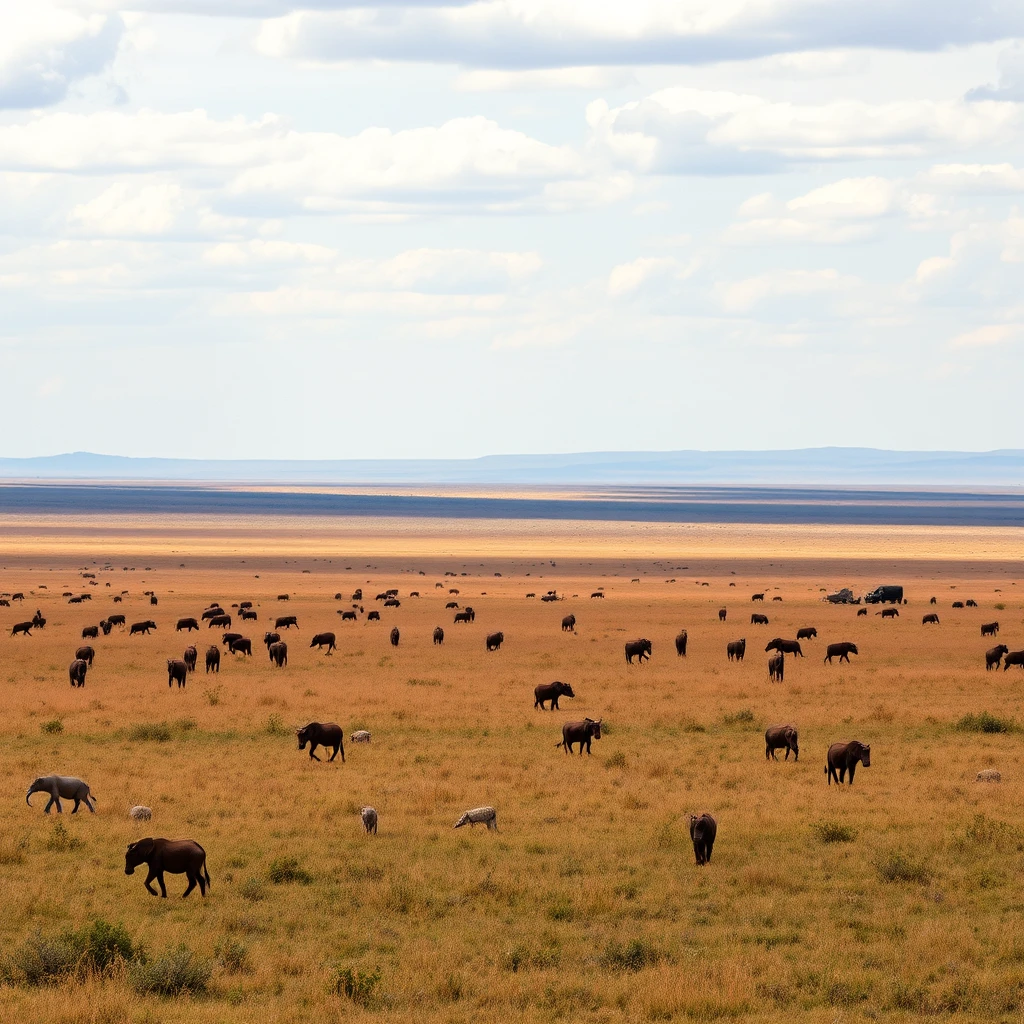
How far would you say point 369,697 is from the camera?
3434 cm

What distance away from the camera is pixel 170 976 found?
12.9 metres

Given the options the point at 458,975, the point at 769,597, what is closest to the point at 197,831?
the point at 458,975

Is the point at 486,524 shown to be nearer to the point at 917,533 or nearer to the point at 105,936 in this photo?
the point at 917,533

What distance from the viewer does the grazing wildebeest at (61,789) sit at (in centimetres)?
2041

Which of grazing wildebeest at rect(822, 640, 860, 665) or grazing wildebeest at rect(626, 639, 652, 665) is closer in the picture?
grazing wildebeest at rect(626, 639, 652, 665)

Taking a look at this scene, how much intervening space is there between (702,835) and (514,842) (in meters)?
2.79

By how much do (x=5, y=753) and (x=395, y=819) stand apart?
974 cm

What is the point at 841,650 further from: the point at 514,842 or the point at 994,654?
the point at 514,842

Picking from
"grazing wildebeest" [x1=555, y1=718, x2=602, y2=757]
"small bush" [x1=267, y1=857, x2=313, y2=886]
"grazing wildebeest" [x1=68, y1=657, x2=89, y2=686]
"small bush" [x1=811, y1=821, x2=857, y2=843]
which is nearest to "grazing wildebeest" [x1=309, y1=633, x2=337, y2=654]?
"grazing wildebeest" [x1=68, y1=657, x2=89, y2=686]

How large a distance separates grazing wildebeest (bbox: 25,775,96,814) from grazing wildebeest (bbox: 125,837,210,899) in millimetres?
4554

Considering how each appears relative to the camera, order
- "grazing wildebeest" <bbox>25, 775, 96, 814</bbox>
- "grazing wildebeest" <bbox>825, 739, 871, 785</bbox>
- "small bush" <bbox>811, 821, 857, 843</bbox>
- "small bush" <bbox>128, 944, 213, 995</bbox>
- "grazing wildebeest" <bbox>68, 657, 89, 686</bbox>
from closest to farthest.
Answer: "small bush" <bbox>128, 944, 213, 995</bbox> → "small bush" <bbox>811, 821, 857, 843</bbox> → "grazing wildebeest" <bbox>25, 775, 96, 814</bbox> → "grazing wildebeest" <bbox>825, 739, 871, 785</bbox> → "grazing wildebeest" <bbox>68, 657, 89, 686</bbox>

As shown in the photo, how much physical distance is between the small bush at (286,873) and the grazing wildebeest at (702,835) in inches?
193

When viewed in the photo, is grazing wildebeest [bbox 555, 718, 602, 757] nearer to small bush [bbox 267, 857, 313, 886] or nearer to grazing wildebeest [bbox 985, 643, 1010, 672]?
small bush [bbox 267, 857, 313, 886]

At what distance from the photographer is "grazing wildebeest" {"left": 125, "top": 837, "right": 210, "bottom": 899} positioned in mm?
16031
